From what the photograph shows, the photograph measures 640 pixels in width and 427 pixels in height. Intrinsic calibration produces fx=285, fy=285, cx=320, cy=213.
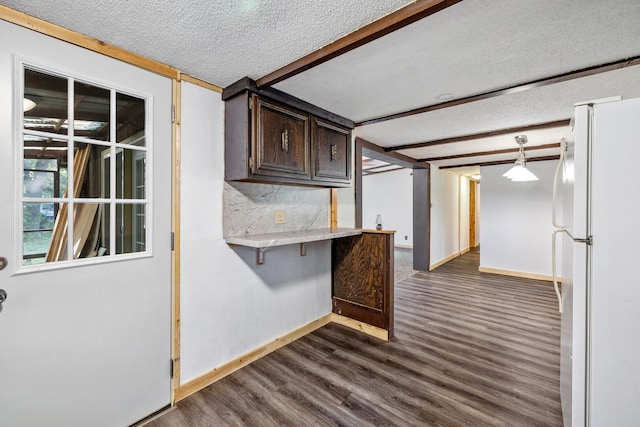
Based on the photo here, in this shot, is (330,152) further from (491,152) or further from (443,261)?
(443,261)

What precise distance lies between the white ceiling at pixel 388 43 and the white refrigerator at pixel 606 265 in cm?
59

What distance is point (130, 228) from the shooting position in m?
1.70

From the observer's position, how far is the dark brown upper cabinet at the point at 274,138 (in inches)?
78.7

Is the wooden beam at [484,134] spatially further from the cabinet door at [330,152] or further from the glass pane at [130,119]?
the glass pane at [130,119]

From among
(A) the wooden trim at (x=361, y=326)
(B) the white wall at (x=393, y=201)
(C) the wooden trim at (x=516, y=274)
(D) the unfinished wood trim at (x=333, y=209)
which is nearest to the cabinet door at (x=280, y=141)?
(D) the unfinished wood trim at (x=333, y=209)

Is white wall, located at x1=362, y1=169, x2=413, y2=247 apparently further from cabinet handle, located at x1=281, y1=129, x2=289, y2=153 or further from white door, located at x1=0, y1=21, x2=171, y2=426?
white door, located at x1=0, y1=21, x2=171, y2=426

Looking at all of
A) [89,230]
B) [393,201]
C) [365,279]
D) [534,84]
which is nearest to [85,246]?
[89,230]

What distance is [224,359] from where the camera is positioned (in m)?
2.18

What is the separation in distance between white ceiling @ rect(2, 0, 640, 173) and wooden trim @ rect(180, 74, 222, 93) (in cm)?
7

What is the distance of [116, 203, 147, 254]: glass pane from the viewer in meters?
1.66

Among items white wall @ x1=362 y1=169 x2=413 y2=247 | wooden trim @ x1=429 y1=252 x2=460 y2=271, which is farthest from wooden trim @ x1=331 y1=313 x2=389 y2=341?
white wall @ x1=362 y1=169 x2=413 y2=247

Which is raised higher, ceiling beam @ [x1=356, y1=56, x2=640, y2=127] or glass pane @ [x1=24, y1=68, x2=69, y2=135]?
ceiling beam @ [x1=356, y1=56, x2=640, y2=127]

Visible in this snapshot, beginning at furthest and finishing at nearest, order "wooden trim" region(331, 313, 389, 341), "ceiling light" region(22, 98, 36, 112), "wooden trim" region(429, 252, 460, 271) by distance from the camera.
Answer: "wooden trim" region(429, 252, 460, 271) → "wooden trim" region(331, 313, 389, 341) → "ceiling light" region(22, 98, 36, 112)

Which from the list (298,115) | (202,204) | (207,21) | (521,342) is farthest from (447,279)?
(207,21)
